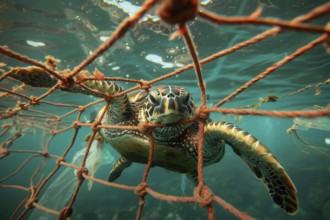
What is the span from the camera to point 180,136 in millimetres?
2502

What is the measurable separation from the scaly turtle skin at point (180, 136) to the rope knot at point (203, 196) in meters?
0.83

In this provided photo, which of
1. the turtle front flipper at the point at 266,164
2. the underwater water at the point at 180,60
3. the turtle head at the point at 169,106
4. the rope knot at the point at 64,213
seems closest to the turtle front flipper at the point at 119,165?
the underwater water at the point at 180,60

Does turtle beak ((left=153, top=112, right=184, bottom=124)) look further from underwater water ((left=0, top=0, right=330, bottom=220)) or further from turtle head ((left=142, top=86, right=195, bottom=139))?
underwater water ((left=0, top=0, right=330, bottom=220))

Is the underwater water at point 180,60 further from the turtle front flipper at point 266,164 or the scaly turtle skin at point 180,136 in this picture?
the turtle front flipper at point 266,164

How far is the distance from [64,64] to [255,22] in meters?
10.0

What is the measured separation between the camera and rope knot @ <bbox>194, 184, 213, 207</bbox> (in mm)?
1047

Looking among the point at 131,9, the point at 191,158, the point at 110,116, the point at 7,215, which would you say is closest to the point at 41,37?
the point at 131,9

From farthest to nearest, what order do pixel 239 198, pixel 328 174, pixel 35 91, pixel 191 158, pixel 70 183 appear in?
1. pixel 35 91
2. pixel 328 174
3. pixel 239 198
4. pixel 70 183
5. pixel 191 158

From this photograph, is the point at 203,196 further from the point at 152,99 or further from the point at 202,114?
the point at 152,99

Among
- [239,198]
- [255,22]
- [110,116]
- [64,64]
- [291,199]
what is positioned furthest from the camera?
[239,198]

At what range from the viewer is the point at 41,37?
6863mm

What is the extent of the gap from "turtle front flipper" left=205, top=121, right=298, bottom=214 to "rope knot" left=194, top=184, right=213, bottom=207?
0.95 m

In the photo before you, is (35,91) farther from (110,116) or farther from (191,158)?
(191,158)

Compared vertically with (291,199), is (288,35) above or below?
above
